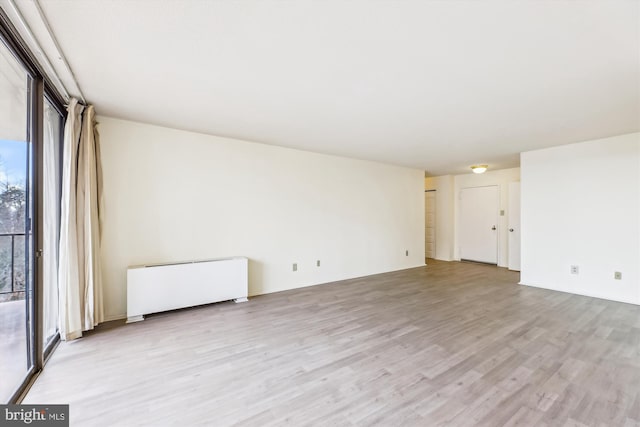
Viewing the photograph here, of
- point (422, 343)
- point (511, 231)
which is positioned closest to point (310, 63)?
point (422, 343)

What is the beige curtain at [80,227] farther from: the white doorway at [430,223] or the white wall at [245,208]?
the white doorway at [430,223]

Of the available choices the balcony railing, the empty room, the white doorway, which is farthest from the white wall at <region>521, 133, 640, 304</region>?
the balcony railing

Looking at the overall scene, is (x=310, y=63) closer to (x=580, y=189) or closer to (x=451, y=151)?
(x=451, y=151)

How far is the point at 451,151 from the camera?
4656 millimetres

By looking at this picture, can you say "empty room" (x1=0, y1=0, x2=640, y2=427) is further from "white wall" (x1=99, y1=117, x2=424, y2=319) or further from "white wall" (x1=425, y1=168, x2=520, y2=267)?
"white wall" (x1=425, y1=168, x2=520, y2=267)

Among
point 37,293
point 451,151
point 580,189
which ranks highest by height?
point 451,151

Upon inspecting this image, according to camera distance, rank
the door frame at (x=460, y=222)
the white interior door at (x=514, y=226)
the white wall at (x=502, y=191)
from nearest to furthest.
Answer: the white interior door at (x=514, y=226) < the white wall at (x=502, y=191) < the door frame at (x=460, y=222)

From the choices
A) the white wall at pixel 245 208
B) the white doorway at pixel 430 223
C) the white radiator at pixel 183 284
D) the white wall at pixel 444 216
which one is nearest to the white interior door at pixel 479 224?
the white wall at pixel 444 216

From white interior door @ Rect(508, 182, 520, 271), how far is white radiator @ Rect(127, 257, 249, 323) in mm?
5918

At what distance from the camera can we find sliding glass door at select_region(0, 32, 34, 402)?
1738 mm

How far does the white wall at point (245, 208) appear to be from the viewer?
3.27m

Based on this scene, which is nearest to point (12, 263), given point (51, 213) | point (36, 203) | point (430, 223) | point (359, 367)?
point (36, 203)

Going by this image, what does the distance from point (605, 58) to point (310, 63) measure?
86.0 inches

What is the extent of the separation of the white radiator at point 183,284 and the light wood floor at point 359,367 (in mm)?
174
